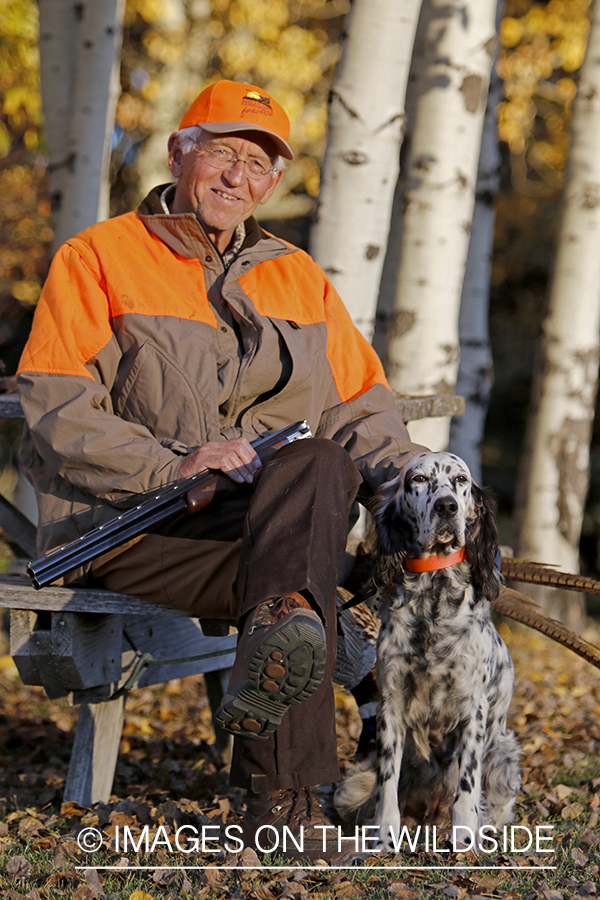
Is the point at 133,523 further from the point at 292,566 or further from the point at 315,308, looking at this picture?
the point at 315,308

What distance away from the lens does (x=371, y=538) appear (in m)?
3.37

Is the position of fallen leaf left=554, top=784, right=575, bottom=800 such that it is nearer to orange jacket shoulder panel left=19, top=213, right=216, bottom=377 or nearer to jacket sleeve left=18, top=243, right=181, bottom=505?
jacket sleeve left=18, top=243, right=181, bottom=505

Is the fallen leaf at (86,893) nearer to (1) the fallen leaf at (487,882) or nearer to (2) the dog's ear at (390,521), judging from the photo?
(1) the fallen leaf at (487,882)

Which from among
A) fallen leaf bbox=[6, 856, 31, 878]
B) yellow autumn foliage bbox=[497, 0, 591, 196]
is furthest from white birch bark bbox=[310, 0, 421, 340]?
yellow autumn foliage bbox=[497, 0, 591, 196]

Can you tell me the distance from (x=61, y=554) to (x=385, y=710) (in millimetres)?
1195

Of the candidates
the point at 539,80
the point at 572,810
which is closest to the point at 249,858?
the point at 572,810

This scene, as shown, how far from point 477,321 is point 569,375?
0.86 metres

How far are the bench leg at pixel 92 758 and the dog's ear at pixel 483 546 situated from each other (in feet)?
4.94

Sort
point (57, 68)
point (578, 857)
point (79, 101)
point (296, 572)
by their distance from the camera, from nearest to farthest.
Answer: point (296, 572) → point (578, 857) → point (79, 101) → point (57, 68)

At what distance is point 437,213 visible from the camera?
5016 mm

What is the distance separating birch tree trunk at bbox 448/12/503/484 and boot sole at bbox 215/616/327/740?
4740 millimetres

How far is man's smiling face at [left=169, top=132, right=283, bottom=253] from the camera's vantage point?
3.60m

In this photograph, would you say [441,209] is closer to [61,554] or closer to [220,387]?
[220,387]

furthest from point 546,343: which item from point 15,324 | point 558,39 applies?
point 15,324
